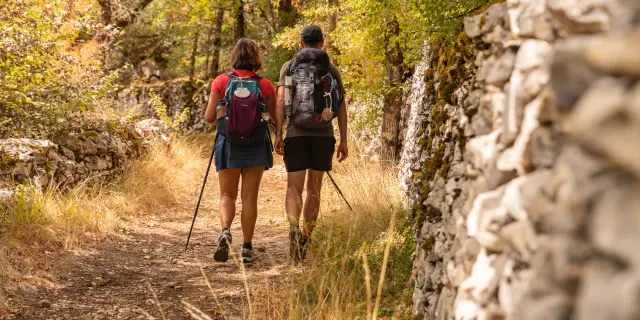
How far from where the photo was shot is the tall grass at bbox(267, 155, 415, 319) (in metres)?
3.23

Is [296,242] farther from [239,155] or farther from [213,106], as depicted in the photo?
[213,106]

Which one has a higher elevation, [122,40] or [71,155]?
[122,40]

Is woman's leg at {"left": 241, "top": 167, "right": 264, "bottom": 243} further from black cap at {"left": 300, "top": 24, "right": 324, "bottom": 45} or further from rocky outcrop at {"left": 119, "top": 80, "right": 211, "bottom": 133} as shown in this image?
rocky outcrop at {"left": 119, "top": 80, "right": 211, "bottom": 133}

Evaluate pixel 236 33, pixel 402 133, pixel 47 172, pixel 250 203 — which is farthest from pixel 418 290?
pixel 236 33

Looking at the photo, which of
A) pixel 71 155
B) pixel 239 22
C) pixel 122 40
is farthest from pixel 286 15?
pixel 71 155

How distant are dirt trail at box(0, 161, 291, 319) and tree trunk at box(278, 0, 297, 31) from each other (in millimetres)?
10691

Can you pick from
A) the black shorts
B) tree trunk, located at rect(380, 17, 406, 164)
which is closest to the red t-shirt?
the black shorts

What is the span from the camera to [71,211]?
18.9ft

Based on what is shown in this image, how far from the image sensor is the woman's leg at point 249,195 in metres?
5.03

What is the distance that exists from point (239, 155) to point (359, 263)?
1.36 metres

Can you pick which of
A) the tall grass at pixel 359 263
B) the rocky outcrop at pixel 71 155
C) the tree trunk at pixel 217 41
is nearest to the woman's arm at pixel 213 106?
the tall grass at pixel 359 263

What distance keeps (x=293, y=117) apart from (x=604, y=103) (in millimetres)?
3787

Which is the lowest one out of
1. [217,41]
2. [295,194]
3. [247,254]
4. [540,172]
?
[247,254]

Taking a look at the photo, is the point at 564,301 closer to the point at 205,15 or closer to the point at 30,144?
the point at 30,144
